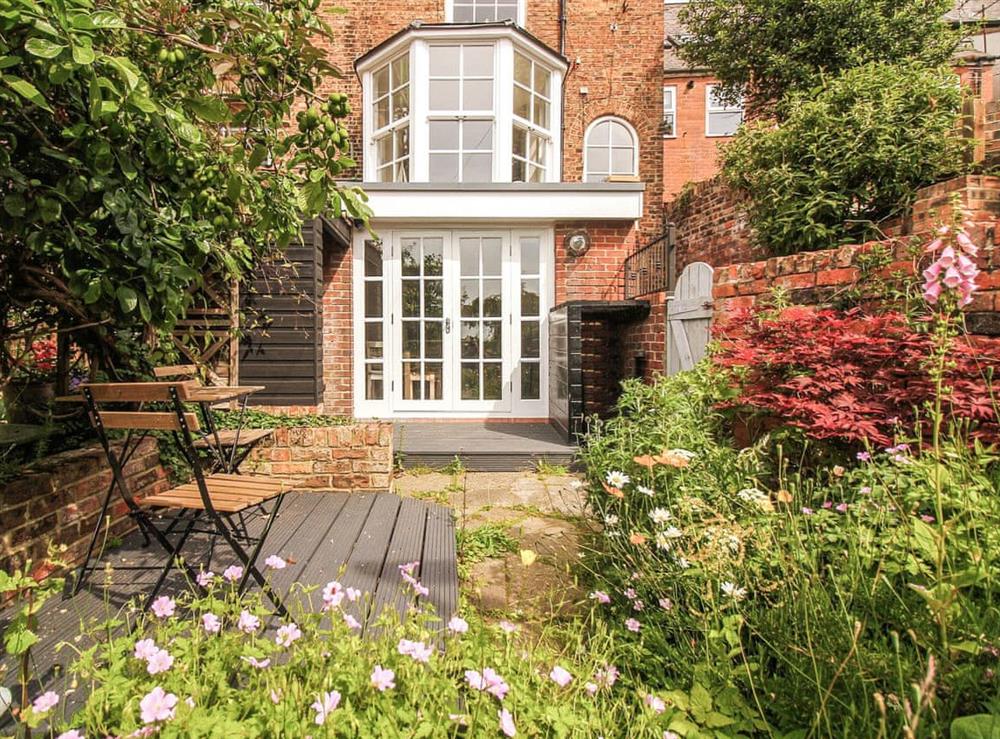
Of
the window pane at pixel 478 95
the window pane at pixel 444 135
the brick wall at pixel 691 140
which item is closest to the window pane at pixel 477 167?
the window pane at pixel 444 135

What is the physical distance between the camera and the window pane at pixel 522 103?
7121 millimetres

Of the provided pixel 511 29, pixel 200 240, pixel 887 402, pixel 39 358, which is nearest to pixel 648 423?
pixel 887 402

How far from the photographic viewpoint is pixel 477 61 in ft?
22.5

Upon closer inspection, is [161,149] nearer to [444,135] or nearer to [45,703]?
[45,703]

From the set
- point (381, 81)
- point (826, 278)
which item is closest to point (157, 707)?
point (826, 278)

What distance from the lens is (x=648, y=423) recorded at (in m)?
3.07

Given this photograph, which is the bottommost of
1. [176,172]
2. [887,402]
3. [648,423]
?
[648,423]

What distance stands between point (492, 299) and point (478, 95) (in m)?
2.79

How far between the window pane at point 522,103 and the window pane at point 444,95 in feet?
2.78

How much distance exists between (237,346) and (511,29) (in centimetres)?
529

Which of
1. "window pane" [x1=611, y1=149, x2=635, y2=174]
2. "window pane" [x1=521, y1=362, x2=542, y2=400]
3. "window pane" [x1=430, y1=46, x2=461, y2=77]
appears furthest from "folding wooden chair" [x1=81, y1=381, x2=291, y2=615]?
"window pane" [x1=611, y1=149, x2=635, y2=174]

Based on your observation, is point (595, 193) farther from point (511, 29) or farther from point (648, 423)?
A: point (648, 423)

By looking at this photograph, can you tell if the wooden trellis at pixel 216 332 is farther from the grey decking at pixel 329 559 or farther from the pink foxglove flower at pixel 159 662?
the pink foxglove flower at pixel 159 662

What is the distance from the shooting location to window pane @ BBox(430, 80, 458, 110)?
6863 millimetres
